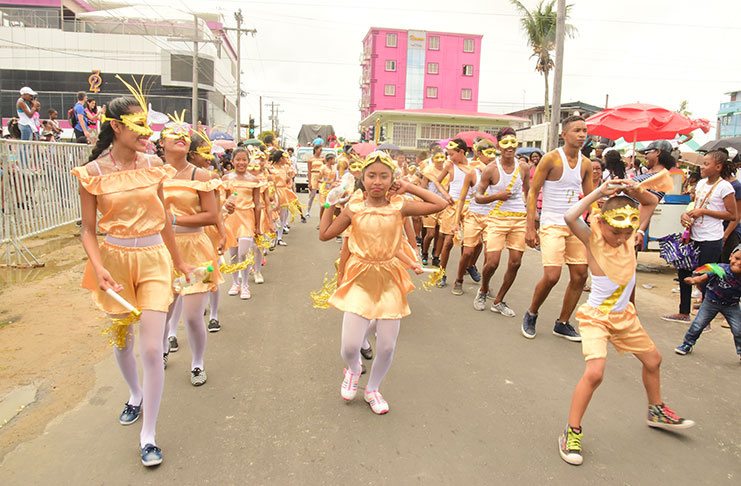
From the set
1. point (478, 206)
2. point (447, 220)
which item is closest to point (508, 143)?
point (478, 206)

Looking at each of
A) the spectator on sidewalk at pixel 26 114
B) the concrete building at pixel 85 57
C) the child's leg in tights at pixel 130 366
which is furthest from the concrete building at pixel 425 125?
the child's leg in tights at pixel 130 366

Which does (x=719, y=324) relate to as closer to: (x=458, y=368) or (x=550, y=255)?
(x=550, y=255)

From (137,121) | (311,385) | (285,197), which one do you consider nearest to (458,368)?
(311,385)

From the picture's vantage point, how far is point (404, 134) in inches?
1768

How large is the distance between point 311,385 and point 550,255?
9.33ft

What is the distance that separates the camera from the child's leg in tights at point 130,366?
3371 millimetres

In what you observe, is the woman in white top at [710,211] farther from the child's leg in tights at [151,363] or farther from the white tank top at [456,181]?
the child's leg in tights at [151,363]

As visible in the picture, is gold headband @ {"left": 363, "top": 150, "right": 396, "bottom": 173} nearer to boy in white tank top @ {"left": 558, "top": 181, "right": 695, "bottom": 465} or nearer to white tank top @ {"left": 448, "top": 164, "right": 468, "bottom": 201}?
boy in white tank top @ {"left": 558, "top": 181, "right": 695, "bottom": 465}

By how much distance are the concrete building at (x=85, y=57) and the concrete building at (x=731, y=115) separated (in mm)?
48313

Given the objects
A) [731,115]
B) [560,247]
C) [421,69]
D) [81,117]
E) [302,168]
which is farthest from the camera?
[421,69]

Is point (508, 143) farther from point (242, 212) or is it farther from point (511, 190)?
point (242, 212)

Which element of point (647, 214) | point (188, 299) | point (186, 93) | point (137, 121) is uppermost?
point (186, 93)

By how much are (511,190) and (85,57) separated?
49.5 m

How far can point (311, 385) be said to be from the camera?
4250mm
